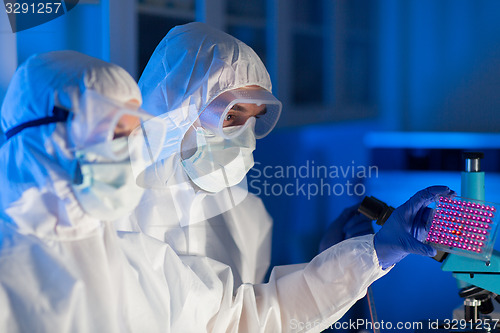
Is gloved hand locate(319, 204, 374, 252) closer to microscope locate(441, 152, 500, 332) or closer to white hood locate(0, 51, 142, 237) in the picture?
microscope locate(441, 152, 500, 332)

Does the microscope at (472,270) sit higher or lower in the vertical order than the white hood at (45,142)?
lower

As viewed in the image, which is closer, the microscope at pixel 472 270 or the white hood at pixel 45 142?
the white hood at pixel 45 142

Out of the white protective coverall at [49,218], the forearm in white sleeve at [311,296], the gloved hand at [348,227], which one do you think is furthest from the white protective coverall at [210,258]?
Result: the white protective coverall at [49,218]

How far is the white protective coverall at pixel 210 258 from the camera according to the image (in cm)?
129

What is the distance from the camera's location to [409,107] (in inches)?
69.4

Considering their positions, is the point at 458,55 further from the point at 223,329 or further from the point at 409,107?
the point at 223,329

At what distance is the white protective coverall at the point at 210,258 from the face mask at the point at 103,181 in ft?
0.73

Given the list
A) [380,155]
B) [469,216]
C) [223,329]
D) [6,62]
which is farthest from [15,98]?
[380,155]

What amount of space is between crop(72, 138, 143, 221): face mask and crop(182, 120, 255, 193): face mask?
0.41 m

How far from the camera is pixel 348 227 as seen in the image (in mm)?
1479

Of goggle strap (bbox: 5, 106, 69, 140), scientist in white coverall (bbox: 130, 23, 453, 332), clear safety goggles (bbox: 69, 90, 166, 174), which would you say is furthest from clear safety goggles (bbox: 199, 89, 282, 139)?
goggle strap (bbox: 5, 106, 69, 140)

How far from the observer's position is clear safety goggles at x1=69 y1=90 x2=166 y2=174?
0.93m

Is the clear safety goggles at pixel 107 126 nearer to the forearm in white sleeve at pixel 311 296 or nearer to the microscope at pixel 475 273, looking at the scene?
the forearm in white sleeve at pixel 311 296

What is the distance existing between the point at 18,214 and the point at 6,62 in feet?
1.41
